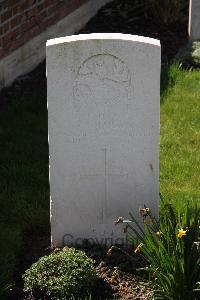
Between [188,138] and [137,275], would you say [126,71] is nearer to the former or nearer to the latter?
[137,275]

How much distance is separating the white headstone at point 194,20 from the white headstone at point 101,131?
4.16m

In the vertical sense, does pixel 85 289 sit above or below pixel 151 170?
below

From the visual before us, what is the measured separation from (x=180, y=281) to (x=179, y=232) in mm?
332

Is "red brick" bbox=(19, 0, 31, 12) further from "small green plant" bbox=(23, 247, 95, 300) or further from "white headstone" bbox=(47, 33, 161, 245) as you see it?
"small green plant" bbox=(23, 247, 95, 300)

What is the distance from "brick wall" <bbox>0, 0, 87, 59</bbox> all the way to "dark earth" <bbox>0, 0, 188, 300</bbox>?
39 centimetres

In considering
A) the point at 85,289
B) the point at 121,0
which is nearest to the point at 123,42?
the point at 85,289

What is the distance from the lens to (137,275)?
4.92 m

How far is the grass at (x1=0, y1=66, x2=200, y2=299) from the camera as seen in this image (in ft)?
18.1

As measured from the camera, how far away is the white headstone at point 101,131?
472 centimetres

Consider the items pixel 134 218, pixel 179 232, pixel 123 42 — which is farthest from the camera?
pixel 134 218

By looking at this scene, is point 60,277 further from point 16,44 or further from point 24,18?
point 24,18

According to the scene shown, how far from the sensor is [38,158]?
6555mm

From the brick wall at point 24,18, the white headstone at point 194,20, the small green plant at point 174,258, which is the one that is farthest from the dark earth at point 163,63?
the brick wall at point 24,18

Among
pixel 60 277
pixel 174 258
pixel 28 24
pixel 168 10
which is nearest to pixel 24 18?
pixel 28 24
